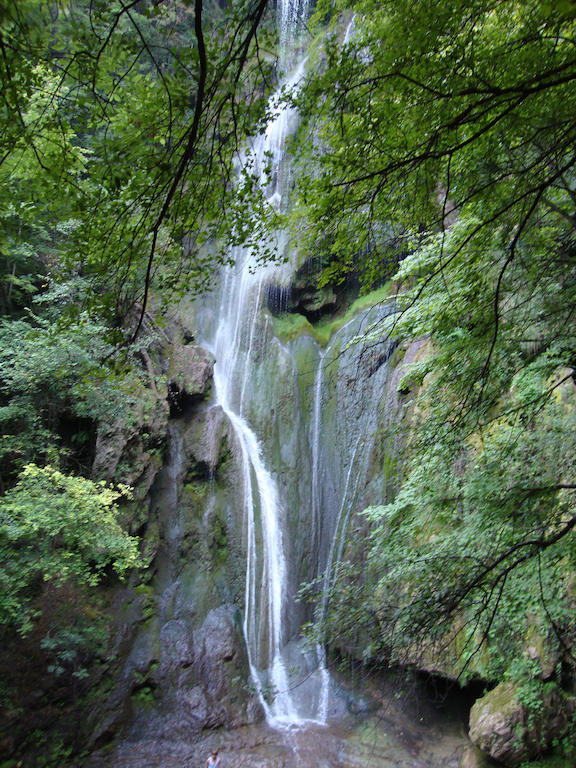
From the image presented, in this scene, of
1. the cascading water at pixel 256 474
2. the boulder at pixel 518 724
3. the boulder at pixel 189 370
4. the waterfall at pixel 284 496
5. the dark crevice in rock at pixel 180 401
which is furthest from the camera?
the boulder at pixel 189 370

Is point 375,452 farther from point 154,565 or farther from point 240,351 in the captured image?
point 240,351

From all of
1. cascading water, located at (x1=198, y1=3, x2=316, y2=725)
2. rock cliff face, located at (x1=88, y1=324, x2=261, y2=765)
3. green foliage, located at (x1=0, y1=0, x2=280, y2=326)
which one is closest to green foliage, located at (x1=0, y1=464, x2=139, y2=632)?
rock cliff face, located at (x1=88, y1=324, x2=261, y2=765)

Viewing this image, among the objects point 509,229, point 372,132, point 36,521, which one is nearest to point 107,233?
point 372,132

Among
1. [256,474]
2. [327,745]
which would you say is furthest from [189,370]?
[327,745]

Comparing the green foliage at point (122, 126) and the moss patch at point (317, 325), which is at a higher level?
the moss patch at point (317, 325)

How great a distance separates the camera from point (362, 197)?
3.19 m

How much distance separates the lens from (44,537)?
736cm

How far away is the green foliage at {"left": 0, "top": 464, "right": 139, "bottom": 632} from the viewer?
6.73 m

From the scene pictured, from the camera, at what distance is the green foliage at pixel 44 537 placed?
265 inches

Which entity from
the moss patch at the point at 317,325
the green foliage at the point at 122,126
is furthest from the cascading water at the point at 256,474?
the green foliage at the point at 122,126

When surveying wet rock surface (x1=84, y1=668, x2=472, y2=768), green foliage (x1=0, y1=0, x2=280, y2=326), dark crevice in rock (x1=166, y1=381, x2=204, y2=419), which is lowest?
wet rock surface (x1=84, y1=668, x2=472, y2=768)

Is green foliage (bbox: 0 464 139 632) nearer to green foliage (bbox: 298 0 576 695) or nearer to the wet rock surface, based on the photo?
the wet rock surface

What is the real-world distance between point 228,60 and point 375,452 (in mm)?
8779

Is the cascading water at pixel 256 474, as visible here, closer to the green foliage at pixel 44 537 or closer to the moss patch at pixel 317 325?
the moss patch at pixel 317 325
